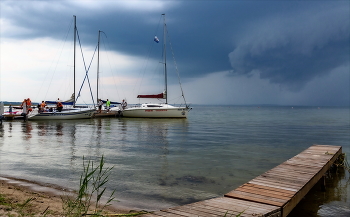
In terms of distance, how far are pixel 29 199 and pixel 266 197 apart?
4287 millimetres

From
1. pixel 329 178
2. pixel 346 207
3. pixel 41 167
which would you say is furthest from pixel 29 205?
pixel 329 178

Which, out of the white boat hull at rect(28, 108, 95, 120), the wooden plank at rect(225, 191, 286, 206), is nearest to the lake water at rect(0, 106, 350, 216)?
the wooden plank at rect(225, 191, 286, 206)

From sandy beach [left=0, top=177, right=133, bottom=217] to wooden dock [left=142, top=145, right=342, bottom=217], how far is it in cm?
174

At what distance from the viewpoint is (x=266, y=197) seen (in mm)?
5555

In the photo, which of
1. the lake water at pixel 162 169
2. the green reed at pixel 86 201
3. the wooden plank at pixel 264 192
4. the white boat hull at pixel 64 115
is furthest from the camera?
the white boat hull at pixel 64 115

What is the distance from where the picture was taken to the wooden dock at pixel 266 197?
A: 470 cm

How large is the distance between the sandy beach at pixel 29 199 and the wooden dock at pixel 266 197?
174 cm

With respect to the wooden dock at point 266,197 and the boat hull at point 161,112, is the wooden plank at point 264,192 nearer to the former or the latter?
the wooden dock at point 266,197

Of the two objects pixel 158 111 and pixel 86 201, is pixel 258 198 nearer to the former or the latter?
pixel 86 201

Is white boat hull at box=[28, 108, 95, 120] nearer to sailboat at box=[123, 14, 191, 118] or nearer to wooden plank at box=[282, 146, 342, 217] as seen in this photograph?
sailboat at box=[123, 14, 191, 118]

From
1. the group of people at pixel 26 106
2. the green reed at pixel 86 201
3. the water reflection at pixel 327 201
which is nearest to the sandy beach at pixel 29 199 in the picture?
the green reed at pixel 86 201

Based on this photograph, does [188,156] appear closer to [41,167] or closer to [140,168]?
[140,168]

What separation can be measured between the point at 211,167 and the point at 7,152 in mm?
8751

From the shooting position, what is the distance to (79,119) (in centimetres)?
3797
